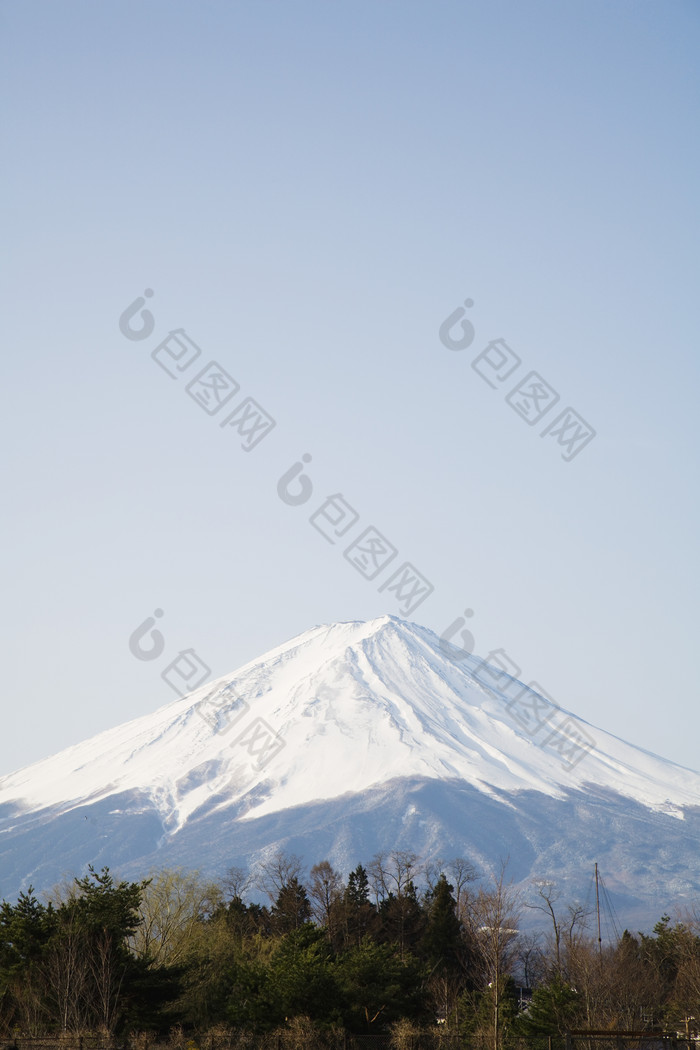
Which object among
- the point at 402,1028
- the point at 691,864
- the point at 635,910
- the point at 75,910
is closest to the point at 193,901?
the point at 75,910

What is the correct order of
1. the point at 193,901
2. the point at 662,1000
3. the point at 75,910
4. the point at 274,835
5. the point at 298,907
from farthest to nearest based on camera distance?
the point at 274,835, the point at 298,907, the point at 662,1000, the point at 193,901, the point at 75,910

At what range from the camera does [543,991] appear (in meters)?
33.2

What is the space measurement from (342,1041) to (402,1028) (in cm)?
152

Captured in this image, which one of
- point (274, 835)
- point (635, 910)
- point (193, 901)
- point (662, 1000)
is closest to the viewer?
point (193, 901)

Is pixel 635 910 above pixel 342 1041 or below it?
below

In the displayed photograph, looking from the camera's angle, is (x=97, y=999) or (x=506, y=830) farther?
(x=506, y=830)

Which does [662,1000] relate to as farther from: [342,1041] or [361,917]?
[342,1041]

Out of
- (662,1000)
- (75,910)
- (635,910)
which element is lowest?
(635,910)

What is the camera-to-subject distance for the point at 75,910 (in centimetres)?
2925

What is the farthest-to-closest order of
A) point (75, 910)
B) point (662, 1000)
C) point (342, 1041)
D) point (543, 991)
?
point (662, 1000), point (543, 991), point (75, 910), point (342, 1041)

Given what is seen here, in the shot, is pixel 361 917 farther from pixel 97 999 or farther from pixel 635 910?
pixel 635 910

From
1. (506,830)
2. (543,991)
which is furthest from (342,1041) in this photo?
(506,830)

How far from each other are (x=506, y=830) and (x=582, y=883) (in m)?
18.6

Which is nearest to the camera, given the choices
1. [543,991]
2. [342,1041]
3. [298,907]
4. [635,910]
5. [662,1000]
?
[342,1041]
